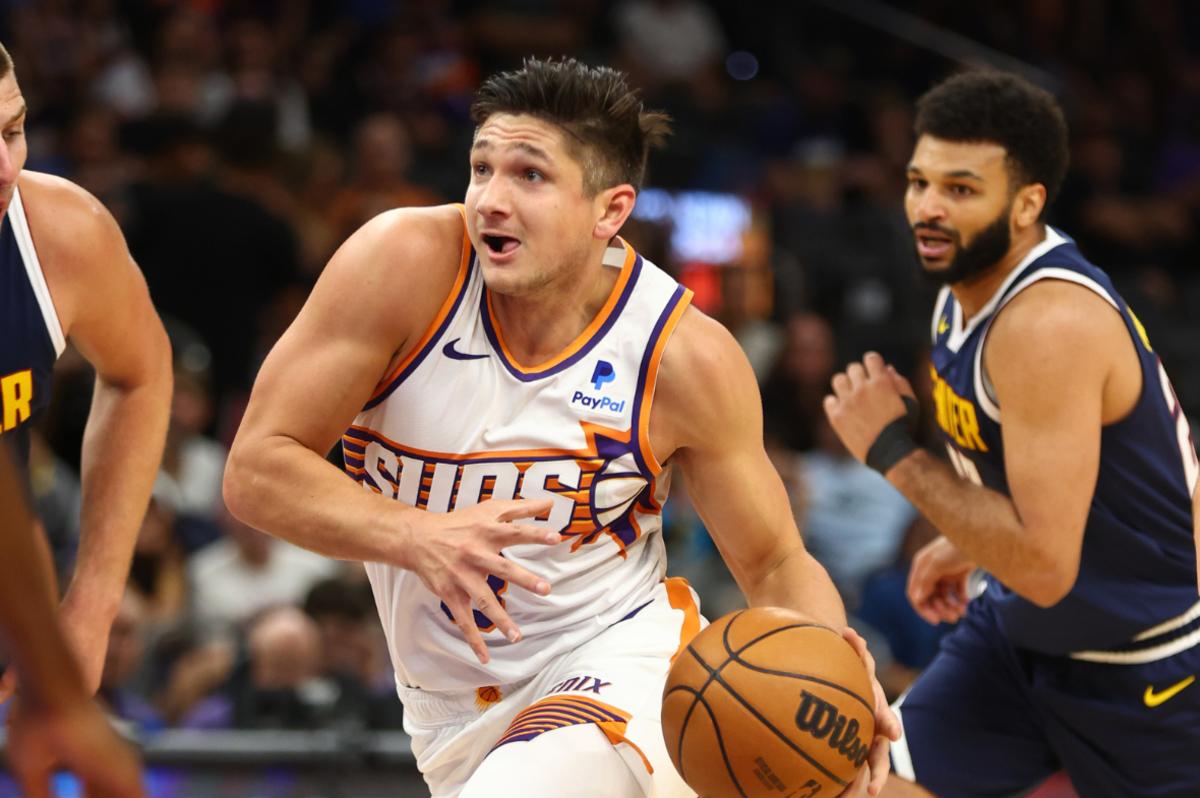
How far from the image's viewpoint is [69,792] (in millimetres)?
6047

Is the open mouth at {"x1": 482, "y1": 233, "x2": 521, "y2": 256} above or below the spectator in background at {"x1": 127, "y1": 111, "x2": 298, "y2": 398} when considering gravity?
above

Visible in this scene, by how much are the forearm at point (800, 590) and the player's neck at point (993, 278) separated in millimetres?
1123

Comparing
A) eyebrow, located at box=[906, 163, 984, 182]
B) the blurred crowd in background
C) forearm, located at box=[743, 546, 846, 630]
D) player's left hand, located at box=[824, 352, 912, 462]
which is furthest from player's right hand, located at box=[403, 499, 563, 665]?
the blurred crowd in background

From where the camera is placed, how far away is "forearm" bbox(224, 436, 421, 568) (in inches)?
135

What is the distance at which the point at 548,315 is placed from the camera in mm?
3979

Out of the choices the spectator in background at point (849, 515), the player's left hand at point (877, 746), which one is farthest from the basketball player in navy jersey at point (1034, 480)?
the spectator in background at point (849, 515)

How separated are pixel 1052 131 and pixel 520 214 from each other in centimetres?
185

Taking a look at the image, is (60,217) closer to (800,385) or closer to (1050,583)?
(1050,583)

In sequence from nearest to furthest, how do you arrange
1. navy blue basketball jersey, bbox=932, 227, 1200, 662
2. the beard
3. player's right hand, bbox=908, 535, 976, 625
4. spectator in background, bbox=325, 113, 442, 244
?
navy blue basketball jersey, bbox=932, 227, 1200, 662, the beard, player's right hand, bbox=908, 535, 976, 625, spectator in background, bbox=325, 113, 442, 244

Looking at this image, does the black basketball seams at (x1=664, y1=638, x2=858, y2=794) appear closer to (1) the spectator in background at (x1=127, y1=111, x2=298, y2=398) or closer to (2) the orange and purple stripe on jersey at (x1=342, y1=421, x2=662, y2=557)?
(2) the orange and purple stripe on jersey at (x1=342, y1=421, x2=662, y2=557)

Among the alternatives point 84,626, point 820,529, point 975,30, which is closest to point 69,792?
point 84,626

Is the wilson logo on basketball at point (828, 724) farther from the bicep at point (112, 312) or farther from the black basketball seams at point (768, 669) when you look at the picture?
the bicep at point (112, 312)

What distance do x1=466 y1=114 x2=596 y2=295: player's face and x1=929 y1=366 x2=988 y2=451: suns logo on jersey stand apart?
4.67ft

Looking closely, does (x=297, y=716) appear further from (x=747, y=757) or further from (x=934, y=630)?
(x=747, y=757)
